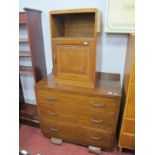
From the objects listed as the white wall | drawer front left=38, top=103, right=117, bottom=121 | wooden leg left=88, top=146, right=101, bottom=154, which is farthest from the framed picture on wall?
wooden leg left=88, top=146, right=101, bottom=154

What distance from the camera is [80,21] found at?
1.71 meters

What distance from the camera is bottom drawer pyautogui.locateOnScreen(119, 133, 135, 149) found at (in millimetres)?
1541

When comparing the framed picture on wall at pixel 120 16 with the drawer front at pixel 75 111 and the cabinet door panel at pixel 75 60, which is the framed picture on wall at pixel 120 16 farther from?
the drawer front at pixel 75 111

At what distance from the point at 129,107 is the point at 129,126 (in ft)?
0.73

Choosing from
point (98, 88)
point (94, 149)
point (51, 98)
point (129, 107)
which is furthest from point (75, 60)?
point (94, 149)

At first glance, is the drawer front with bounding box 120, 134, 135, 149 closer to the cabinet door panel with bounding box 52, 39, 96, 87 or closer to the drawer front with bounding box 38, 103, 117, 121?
the drawer front with bounding box 38, 103, 117, 121

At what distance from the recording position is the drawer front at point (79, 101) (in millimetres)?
1415

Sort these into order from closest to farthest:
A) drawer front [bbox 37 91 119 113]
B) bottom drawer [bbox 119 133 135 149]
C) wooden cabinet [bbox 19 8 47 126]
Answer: drawer front [bbox 37 91 119 113] → bottom drawer [bbox 119 133 135 149] → wooden cabinet [bbox 19 8 47 126]

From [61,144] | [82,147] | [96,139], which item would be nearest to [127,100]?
[96,139]

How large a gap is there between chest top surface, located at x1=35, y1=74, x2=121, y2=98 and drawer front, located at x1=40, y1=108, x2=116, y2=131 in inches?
9.2
